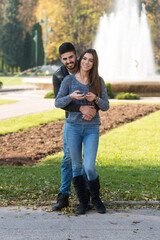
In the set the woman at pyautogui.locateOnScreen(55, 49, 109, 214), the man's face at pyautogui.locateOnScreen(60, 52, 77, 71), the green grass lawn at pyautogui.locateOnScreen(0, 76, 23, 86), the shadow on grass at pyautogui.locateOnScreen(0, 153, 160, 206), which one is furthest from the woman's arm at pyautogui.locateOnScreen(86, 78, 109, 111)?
the green grass lawn at pyautogui.locateOnScreen(0, 76, 23, 86)

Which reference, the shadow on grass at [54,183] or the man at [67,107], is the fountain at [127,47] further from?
the man at [67,107]

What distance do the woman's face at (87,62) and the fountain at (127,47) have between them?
26.4 meters

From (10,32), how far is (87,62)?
5677cm

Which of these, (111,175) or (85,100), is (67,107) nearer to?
(85,100)

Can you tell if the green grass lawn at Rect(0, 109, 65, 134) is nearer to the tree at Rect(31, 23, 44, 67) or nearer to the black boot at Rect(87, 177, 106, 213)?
the black boot at Rect(87, 177, 106, 213)

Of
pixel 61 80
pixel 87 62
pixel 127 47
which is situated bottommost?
pixel 61 80

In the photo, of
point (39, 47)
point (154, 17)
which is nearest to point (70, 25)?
point (39, 47)

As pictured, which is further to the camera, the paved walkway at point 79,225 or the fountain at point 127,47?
the fountain at point 127,47

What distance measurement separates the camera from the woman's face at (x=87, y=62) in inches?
164

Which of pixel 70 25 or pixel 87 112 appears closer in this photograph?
pixel 87 112

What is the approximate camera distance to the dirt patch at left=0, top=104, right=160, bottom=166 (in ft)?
25.5

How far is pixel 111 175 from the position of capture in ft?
20.5

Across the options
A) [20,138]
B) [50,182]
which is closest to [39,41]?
[20,138]

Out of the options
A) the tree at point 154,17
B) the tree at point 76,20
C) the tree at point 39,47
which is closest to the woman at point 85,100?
the tree at point 76,20
